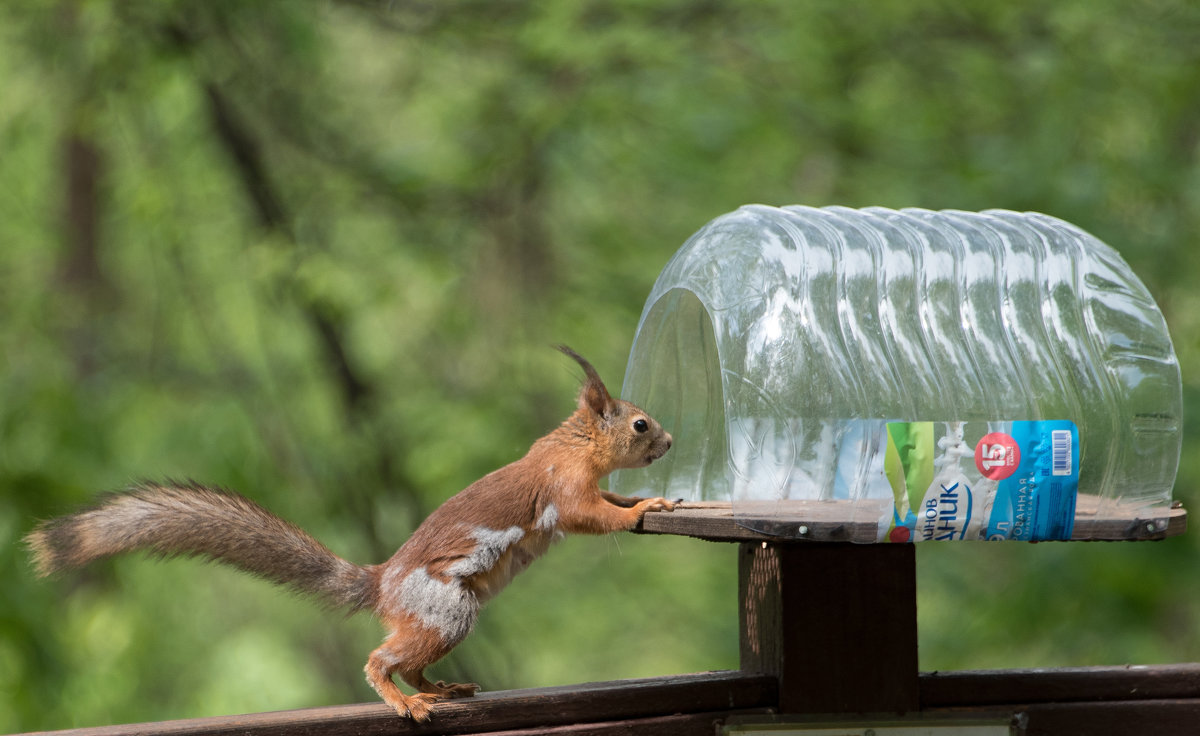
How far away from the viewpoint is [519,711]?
171 cm

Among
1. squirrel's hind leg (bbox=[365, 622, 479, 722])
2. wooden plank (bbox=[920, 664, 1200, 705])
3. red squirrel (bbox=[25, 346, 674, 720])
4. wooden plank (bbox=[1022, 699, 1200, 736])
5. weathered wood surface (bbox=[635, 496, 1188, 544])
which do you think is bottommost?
wooden plank (bbox=[1022, 699, 1200, 736])

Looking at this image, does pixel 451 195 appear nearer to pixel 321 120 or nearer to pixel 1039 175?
pixel 321 120

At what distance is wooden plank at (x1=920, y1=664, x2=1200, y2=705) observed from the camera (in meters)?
1.90

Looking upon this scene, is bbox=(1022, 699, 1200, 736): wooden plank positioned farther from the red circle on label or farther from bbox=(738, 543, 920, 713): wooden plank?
the red circle on label

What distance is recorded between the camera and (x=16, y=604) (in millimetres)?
3969

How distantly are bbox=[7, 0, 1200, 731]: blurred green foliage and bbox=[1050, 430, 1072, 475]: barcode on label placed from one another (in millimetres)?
3056

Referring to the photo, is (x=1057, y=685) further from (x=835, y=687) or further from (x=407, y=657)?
(x=407, y=657)

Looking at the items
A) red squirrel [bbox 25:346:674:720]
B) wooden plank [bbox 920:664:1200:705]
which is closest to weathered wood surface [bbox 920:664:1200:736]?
wooden plank [bbox 920:664:1200:705]

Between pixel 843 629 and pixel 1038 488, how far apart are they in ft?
1.49

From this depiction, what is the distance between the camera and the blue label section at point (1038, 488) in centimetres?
154

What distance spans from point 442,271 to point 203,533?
129 inches

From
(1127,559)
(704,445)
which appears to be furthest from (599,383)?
(1127,559)

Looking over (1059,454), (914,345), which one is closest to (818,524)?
(1059,454)

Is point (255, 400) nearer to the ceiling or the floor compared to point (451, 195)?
nearer to the floor
